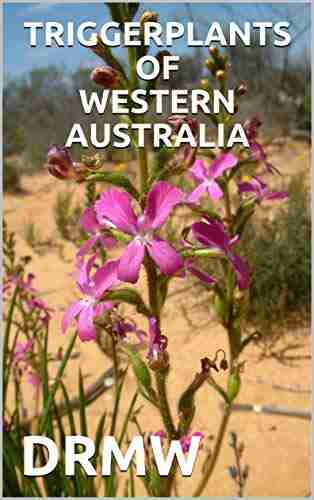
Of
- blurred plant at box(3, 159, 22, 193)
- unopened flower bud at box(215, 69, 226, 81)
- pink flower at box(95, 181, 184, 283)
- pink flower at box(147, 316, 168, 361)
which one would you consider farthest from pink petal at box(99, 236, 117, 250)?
blurred plant at box(3, 159, 22, 193)

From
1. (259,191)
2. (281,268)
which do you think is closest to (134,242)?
(259,191)

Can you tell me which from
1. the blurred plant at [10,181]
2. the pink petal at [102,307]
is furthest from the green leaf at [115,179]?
the blurred plant at [10,181]

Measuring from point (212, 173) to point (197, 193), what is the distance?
15cm

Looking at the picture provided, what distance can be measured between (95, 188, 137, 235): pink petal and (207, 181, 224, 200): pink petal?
1.95 ft

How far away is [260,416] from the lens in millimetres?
2734

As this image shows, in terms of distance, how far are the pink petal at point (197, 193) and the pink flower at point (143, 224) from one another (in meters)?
0.39

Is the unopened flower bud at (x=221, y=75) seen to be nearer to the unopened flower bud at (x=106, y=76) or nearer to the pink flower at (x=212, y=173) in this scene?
the pink flower at (x=212, y=173)

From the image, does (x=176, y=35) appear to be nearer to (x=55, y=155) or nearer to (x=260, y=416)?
(x=55, y=155)

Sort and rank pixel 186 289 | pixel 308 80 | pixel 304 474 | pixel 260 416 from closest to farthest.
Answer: pixel 304 474, pixel 260 416, pixel 186 289, pixel 308 80

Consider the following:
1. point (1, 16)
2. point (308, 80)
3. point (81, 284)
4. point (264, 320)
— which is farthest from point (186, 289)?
point (308, 80)

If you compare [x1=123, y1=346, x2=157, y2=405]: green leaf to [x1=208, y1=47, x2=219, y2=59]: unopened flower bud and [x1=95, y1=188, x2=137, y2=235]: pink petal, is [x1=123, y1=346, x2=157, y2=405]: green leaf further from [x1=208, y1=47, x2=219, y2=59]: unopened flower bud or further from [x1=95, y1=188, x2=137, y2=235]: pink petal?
[x1=208, y1=47, x2=219, y2=59]: unopened flower bud

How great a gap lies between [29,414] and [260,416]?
1.24 m

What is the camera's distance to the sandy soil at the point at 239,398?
2375 millimetres

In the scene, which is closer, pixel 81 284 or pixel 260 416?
pixel 81 284
